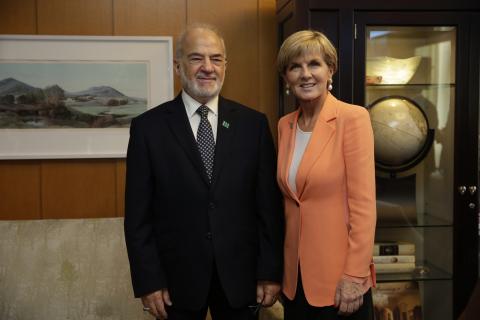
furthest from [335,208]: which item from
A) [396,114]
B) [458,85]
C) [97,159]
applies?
[97,159]

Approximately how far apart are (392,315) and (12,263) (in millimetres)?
1737

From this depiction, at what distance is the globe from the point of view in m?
2.48

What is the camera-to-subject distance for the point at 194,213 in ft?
5.57

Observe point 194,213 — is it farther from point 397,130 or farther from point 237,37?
point 237,37

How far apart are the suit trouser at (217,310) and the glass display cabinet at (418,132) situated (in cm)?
100

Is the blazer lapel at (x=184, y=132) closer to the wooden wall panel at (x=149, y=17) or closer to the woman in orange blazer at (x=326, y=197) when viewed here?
the woman in orange blazer at (x=326, y=197)

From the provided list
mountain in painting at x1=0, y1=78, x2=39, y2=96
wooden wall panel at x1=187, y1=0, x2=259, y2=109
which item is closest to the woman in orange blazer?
wooden wall panel at x1=187, y1=0, x2=259, y2=109

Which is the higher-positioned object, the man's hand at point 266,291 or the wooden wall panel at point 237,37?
the wooden wall panel at point 237,37

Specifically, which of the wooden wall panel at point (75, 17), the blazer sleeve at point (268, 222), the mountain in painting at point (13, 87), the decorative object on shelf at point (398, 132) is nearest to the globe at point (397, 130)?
the decorative object on shelf at point (398, 132)

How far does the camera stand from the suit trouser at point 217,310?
1.75 m

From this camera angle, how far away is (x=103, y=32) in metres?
2.66

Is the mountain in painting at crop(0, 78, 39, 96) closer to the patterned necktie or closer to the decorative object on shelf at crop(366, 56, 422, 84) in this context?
the patterned necktie

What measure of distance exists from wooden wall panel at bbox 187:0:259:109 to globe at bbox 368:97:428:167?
65cm

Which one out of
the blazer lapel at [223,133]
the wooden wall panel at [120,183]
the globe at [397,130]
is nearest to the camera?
the blazer lapel at [223,133]
